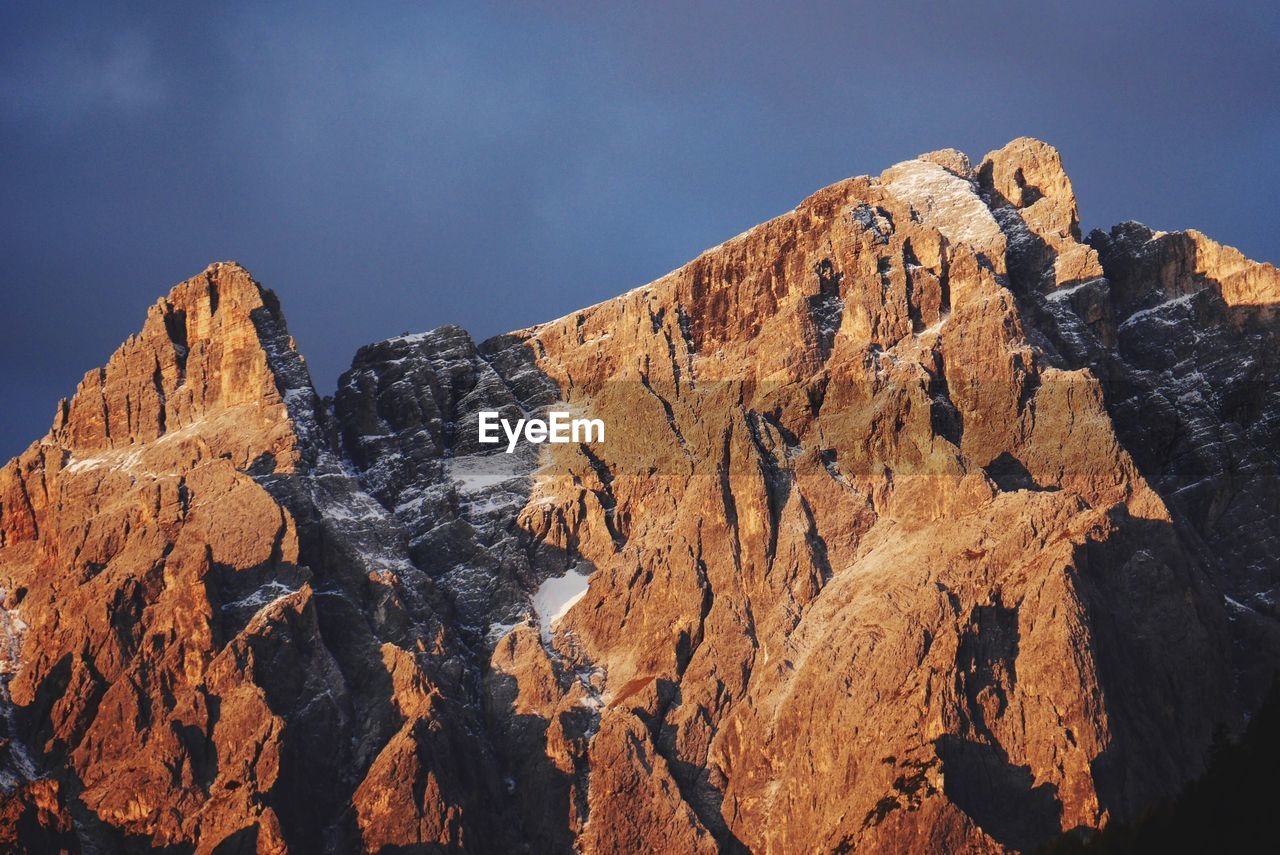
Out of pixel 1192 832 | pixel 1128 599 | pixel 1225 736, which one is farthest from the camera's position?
pixel 1128 599

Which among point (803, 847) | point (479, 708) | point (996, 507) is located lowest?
point (803, 847)

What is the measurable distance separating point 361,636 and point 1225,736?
7879 cm

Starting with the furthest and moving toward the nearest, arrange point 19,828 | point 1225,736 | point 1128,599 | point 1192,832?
1. point 1128,599
2. point 19,828
3. point 1225,736
4. point 1192,832

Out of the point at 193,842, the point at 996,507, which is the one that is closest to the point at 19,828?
the point at 193,842

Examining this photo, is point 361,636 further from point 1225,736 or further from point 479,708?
point 1225,736

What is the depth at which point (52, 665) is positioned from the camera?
19550cm

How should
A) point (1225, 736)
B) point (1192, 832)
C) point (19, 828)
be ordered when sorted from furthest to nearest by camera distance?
point (19, 828), point (1225, 736), point (1192, 832)

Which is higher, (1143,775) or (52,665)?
(52,665)

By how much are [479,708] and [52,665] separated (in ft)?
121

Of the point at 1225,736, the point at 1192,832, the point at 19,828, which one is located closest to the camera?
the point at 1192,832

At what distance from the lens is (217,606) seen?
196875 millimetres

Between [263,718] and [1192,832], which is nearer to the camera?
[1192,832]

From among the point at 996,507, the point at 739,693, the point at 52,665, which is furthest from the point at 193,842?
the point at 996,507

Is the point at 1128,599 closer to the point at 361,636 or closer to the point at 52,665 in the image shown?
the point at 361,636
